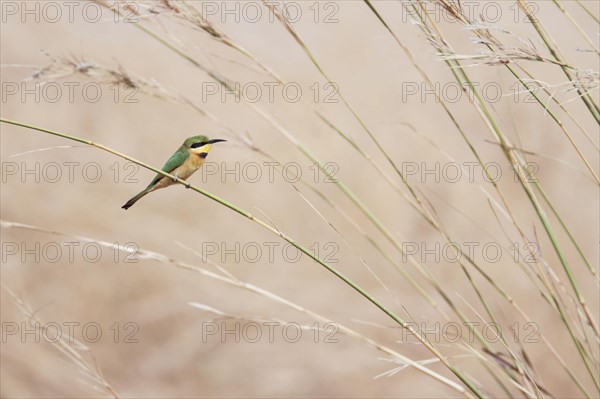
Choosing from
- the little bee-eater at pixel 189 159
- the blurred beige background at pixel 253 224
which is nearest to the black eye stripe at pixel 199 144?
the little bee-eater at pixel 189 159

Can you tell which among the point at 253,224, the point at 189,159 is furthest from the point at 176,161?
the point at 253,224

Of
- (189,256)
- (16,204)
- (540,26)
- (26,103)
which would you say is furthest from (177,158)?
(26,103)

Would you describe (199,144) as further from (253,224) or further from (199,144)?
(253,224)

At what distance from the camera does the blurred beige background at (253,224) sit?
259 cm

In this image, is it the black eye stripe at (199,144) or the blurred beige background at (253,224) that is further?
the blurred beige background at (253,224)

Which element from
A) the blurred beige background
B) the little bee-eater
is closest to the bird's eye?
the little bee-eater

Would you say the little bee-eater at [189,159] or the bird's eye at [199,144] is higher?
the bird's eye at [199,144]

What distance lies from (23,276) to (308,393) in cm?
115

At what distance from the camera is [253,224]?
2869 mm

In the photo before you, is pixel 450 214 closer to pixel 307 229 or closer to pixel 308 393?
pixel 307 229

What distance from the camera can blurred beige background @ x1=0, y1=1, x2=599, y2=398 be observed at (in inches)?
102

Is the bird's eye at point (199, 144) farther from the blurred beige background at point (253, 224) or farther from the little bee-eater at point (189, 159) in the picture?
the blurred beige background at point (253, 224)

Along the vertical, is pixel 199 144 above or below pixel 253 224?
above

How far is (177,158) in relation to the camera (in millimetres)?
1166
